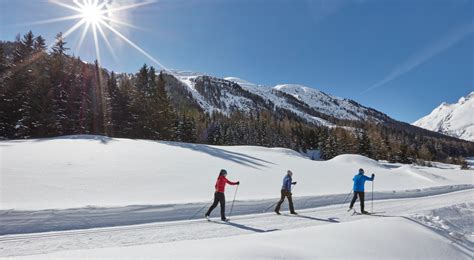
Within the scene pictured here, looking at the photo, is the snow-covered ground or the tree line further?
the tree line

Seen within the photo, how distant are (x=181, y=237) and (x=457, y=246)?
28.6 ft

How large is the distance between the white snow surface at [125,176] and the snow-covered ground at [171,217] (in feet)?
0.18

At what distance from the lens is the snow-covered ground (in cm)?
672

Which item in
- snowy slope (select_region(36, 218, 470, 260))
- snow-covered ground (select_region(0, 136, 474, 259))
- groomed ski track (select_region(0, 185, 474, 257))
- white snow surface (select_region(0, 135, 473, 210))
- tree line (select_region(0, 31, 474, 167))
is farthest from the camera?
tree line (select_region(0, 31, 474, 167))

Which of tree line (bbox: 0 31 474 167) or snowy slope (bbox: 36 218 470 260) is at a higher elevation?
tree line (bbox: 0 31 474 167)

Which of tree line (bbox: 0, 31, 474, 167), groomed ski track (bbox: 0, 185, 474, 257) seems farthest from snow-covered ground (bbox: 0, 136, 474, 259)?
tree line (bbox: 0, 31, 474, 167)

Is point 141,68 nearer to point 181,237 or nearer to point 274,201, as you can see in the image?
point 274,201

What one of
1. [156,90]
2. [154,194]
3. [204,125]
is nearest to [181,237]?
[154,194]

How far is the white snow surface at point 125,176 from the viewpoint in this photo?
10.7 m

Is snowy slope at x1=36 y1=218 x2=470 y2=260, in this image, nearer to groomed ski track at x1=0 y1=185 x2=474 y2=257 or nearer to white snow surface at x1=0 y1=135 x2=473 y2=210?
groomed ski track at x1=0 y1=185 x2=474 y2=257

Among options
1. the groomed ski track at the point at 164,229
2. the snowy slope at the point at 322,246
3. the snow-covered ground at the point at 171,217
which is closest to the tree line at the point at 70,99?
the snow-covered ground at the point at 171,217

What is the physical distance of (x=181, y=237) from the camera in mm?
8203

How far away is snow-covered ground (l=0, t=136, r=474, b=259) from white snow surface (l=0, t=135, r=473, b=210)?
5 cm

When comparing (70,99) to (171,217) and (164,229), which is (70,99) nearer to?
(171,217)
